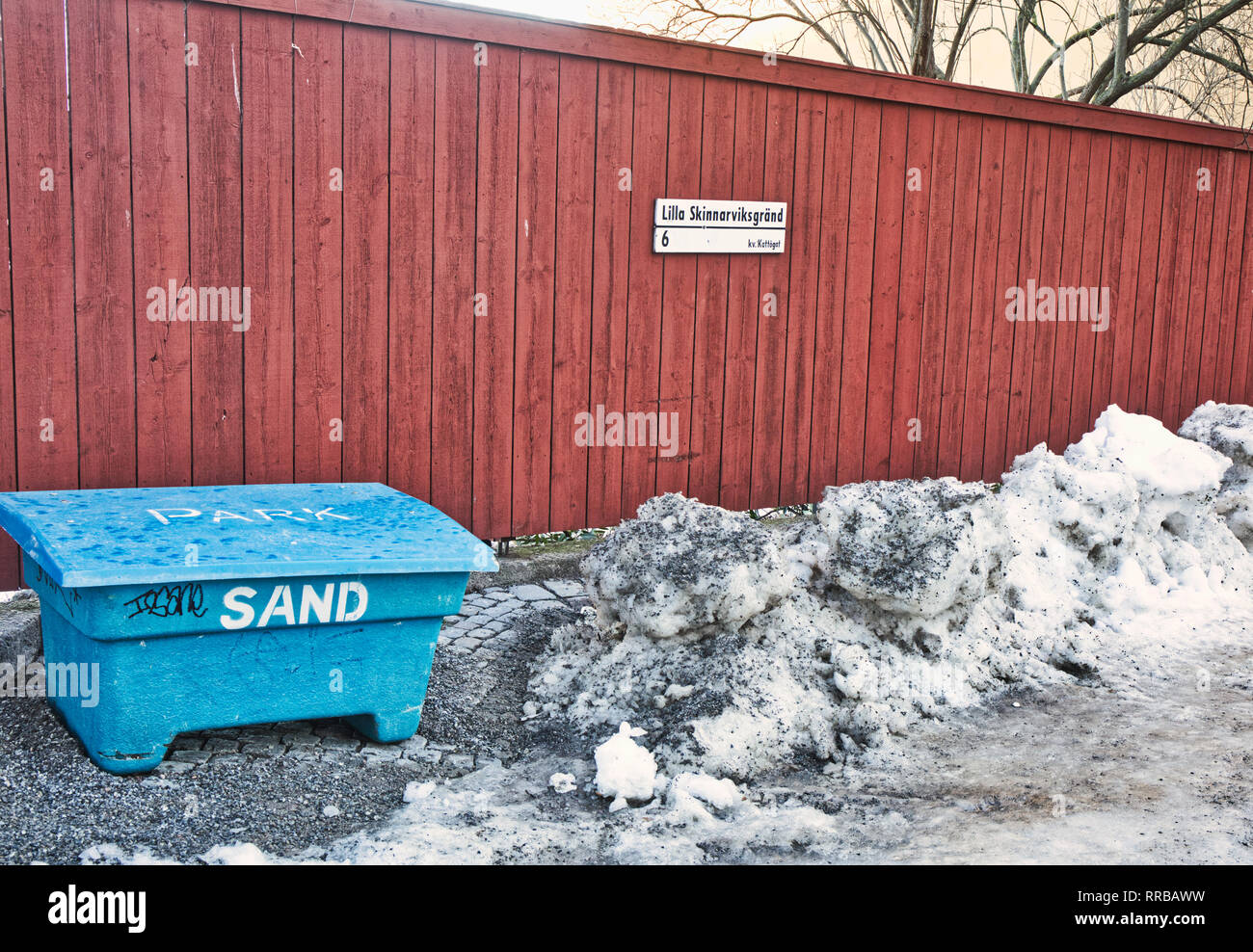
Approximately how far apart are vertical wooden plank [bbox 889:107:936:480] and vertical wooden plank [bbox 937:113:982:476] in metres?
0.23

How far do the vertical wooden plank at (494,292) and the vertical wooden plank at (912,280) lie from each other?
2.66 m

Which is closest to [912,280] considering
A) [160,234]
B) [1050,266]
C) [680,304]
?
[1050,266]

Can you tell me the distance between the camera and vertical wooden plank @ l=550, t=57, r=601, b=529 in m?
6.25

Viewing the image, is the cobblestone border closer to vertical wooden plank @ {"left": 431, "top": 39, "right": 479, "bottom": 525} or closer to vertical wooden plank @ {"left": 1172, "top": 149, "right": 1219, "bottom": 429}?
vertical wooden plank @ {"left": 431, "top": 39, "right": 479, "bottom": 525}

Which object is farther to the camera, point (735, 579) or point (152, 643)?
point (735, 579)

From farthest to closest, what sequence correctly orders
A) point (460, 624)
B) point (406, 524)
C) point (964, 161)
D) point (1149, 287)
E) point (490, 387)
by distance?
point (1149, 287), point (964, 161), point (490, 387), point (460, 624), point (406, 524)

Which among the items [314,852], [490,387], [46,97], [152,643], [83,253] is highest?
[46,97]

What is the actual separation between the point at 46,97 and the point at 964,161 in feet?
17.2

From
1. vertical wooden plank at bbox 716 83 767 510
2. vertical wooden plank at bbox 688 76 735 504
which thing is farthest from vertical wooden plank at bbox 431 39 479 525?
vertical wooden plank at bbox 716 83 767 510

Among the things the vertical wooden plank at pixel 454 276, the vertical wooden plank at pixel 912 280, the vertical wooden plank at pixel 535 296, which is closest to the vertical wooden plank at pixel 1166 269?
the vertical wooden plank at pixel 912 280

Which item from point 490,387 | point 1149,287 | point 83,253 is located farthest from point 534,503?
point 1149,287

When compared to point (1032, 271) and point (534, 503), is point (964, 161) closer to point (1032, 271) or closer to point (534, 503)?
point (1032, 271)

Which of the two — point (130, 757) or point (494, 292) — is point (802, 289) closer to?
point (494, 292)

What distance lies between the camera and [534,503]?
6387 millimetres
